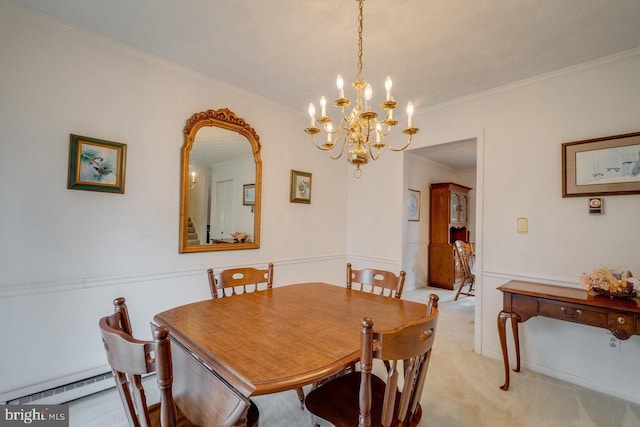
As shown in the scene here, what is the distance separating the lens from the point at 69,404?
6.30 ft

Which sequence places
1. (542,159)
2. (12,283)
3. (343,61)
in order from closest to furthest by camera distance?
(12,283)
(343,61)
(542,159)

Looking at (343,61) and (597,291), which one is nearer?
(597,291)

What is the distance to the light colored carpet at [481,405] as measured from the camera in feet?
5.95

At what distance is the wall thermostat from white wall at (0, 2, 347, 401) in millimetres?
3159

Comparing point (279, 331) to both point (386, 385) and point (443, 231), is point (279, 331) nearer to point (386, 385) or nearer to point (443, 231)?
point (386, 385)

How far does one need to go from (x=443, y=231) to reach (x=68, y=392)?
18.1ft

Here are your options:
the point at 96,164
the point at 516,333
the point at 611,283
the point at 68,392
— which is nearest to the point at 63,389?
the point at 68,392

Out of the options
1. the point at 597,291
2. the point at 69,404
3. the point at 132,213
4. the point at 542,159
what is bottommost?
the point at 69,404

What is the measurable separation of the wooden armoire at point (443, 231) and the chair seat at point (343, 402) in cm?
446

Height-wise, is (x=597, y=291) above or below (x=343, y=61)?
below

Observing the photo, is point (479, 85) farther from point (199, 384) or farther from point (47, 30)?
point (47, 30)

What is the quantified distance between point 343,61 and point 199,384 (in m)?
2.40

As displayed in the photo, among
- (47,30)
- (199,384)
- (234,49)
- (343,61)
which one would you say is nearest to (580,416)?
(199,384)

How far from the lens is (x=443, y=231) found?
551 cm
